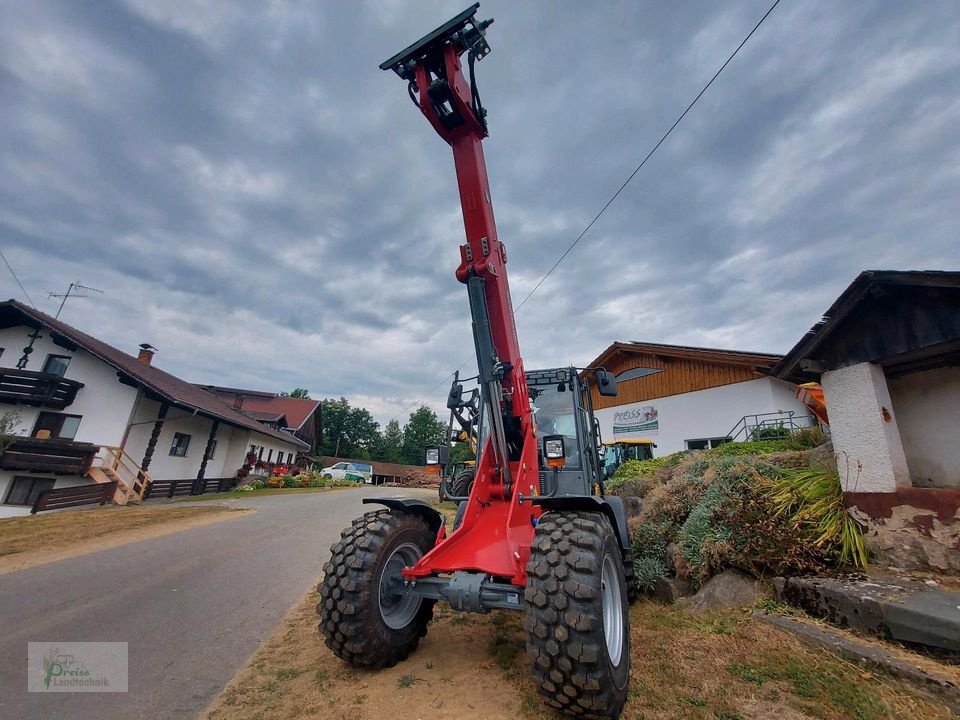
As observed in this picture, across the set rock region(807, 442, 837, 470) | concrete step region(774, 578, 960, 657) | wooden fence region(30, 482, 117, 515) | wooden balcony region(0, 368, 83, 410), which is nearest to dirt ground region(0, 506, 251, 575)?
wooden fence region(30, 482, 117, 515)

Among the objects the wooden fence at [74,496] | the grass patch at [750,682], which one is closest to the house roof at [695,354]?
the grass patch at [750,682]

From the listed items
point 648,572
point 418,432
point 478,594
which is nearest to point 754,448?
point 648,572

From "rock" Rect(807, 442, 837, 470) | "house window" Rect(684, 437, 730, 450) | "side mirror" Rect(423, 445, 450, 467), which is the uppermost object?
"house window" Rect(684, 437, 730, 450)

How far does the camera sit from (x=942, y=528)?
3.70 m

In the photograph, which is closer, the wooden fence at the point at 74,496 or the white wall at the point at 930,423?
the white wall at the point at 930,423

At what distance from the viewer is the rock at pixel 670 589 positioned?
189 inches

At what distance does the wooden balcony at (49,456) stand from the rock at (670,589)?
17510 mm

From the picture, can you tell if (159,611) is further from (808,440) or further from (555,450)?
(808,440)

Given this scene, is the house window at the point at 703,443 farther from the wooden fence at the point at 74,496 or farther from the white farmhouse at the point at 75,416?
the wooden fence at the point at 74,496

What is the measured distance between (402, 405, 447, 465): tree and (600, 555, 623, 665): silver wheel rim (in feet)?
200

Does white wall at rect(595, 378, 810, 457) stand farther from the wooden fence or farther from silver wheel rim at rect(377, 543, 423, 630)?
the wooden fence

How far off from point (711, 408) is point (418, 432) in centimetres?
5633

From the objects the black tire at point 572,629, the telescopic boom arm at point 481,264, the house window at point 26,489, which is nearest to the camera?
the black tire at point 572,629

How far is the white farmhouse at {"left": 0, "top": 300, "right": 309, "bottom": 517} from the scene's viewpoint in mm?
13734
